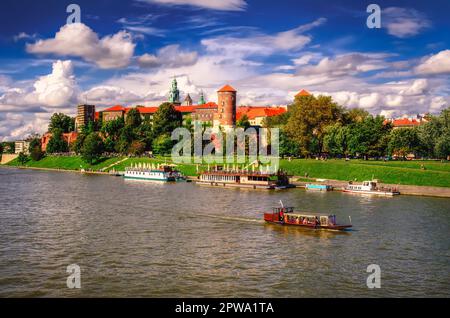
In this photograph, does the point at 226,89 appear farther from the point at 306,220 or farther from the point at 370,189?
the point at 306,220

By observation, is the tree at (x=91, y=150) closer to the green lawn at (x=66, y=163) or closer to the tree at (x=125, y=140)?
the green lawn at (x=66, y=163)

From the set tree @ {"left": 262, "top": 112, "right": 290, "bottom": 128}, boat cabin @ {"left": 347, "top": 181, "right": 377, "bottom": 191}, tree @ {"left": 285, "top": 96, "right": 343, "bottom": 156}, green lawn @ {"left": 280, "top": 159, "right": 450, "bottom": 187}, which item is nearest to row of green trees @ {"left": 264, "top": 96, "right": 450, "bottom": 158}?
tree @ {"left": 285, "top": 96, "right": 343, "bottom": 156}

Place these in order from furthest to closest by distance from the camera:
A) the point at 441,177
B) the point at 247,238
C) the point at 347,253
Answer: the point at 441,177, the point at 247,238, the point at 347,253

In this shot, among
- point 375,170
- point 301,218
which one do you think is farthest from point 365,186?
point 301,218

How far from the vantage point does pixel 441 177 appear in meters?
74.1

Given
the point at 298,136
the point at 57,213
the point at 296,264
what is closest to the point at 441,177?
the point at 298,136

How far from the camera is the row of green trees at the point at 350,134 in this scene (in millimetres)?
95375

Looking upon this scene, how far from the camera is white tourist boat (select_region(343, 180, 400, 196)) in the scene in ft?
Result: 238

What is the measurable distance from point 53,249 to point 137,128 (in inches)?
4944

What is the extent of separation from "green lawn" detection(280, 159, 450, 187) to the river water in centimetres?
1472

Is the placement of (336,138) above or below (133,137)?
below

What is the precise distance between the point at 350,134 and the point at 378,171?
71.5 ft

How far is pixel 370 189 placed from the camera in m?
74.0
